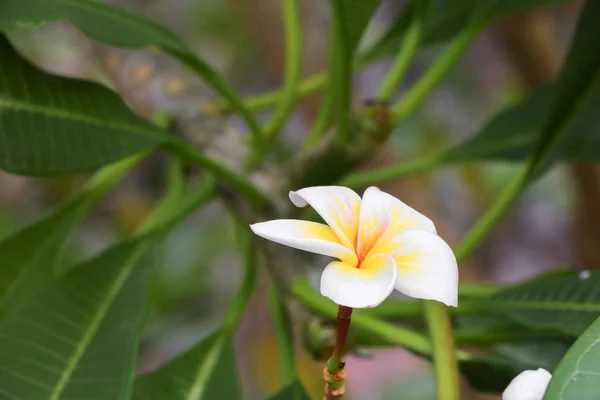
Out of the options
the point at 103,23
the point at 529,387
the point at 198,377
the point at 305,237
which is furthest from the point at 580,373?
the point at 103,23

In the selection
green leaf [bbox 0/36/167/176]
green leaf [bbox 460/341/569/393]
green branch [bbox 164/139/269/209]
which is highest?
green branch [bbox 164/139/269/209]

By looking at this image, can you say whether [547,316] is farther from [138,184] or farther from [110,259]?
[138,184]

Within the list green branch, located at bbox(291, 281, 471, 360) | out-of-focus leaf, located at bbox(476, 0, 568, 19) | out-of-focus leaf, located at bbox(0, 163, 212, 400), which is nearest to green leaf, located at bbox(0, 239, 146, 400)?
out-of-focus leaf, located at bbox(0, 163, 212, 400)

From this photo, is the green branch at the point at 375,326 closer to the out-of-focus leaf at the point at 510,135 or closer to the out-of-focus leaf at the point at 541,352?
the out-of-focus leaf at the point at 541,352

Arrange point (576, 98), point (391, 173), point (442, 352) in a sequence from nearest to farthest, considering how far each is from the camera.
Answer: point (442, 352) → point (576, 98) → point (391, 173)

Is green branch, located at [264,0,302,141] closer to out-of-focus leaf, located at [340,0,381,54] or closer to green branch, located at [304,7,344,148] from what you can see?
green branch, located at [304,7,344,148]

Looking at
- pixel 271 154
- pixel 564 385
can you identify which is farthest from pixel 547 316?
pixel 271 154

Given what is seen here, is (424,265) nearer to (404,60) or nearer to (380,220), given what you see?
(380,220)
